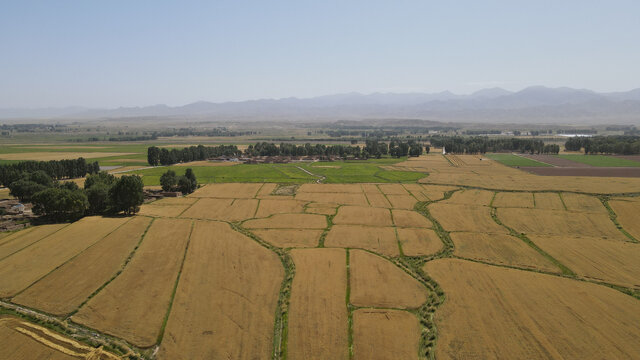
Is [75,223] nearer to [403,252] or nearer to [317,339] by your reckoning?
[317,339]

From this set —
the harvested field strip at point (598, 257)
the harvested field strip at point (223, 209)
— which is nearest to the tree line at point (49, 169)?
the harvested field strip at point (223, 209)

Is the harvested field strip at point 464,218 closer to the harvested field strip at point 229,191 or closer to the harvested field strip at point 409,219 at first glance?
the harvested field strip at point 409,219

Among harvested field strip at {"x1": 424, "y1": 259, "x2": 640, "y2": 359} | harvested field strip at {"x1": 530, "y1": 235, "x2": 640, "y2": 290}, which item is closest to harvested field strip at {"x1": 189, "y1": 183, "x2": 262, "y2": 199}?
harvested field strip at {"x1": 424, "y1": 259, "x2": 640, "y2": 359}

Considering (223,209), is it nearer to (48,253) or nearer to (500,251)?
(48,253)

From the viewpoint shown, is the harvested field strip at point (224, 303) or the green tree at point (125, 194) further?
the green tree at point (125, 194)

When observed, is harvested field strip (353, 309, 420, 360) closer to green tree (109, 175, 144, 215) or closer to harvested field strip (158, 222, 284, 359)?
harvested field strip (158, 222, 284, 359)

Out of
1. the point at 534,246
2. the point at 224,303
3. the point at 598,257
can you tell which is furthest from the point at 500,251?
the point at 224,303
